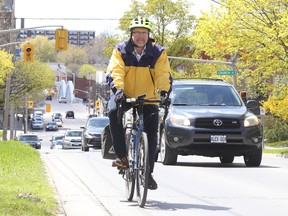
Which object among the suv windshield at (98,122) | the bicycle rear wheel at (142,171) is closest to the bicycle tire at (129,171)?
the bicycle rear wheel at (142,171)

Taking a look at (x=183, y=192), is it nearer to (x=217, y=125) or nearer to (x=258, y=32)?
(x=217, y=125)

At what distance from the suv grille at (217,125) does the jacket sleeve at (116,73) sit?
22.7ft

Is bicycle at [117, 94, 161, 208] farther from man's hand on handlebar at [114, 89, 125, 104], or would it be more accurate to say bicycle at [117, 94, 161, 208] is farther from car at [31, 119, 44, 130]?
car at [31, 119, 44, 130]

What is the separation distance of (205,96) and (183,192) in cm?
658

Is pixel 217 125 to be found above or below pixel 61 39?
below

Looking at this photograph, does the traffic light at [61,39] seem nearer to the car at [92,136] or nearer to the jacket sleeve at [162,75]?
the car at [92,136]

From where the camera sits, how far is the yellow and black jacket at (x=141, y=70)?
981 cm

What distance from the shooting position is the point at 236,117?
16.7 metres

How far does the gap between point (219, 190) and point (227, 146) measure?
16.2 feet

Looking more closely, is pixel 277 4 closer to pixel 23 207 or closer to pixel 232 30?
pixel 232 30

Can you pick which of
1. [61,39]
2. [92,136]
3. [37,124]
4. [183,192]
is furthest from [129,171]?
[37,124]

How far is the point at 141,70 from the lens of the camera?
986 centimetres

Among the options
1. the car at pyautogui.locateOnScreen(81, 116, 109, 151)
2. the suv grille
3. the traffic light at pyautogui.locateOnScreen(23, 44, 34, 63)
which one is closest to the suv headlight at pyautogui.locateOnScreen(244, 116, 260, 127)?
the suv grille

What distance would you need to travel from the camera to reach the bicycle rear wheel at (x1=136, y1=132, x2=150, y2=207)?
9.38m
